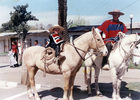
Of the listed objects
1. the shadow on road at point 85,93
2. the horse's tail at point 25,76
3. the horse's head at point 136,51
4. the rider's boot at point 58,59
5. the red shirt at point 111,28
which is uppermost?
the red shirt at point 111,28

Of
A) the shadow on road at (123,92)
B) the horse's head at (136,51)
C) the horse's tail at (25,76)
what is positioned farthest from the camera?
the horse's tail at (25,76)

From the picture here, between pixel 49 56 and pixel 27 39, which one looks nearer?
pixel 49 56

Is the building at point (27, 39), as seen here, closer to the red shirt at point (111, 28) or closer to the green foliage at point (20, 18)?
the green foliage at point (20, 18)

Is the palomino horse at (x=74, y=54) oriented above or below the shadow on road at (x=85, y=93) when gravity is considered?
above

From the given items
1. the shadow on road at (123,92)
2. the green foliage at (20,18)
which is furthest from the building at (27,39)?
the shadow on road at (123,92)

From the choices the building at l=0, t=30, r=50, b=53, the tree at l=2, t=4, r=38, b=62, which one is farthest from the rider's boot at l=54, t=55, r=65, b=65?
the building at l=0, t=30, r=50, b=53

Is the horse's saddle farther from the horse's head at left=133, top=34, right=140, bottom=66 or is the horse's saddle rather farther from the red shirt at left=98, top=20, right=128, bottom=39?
the horse's head at left=133, top=34, right=140, bottom=66

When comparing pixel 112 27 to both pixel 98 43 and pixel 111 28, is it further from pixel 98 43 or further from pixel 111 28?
pixel 98 43

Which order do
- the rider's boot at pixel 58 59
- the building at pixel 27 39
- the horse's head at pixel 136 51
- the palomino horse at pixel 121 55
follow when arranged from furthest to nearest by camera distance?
the building at pixel 27 39 → the palomino horse at pixel 121 55 → the rider's boot at pixel 58 59 → the horse's head at pixel 136 51

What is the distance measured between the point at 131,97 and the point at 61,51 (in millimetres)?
3193

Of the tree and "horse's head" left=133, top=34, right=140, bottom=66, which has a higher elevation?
the tree

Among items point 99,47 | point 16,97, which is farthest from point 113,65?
point 16,97

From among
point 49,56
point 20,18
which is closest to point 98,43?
point 49,56

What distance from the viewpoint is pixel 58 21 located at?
33.7ft
